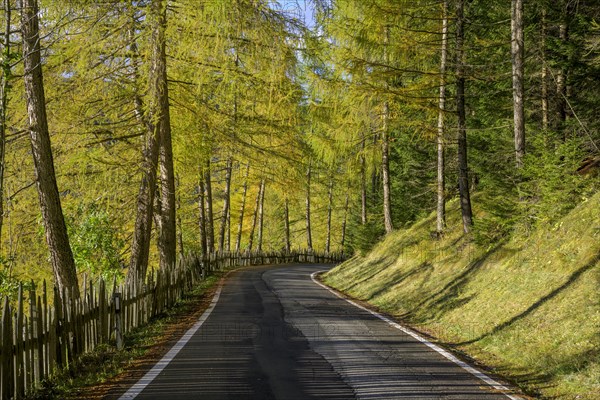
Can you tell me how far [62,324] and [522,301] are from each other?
7.77 metres

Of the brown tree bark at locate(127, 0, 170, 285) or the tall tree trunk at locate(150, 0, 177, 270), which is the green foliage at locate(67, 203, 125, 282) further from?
the brown tree bark at locate(127, 0, 170, 285)

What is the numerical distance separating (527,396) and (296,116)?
9198 millimetres

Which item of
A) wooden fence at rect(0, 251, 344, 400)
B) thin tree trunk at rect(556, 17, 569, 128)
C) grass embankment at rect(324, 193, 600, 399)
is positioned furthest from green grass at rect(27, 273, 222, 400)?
thin tree trunk at rect(556, 17, 569, 128)

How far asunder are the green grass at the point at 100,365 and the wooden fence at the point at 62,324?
4.4 inches

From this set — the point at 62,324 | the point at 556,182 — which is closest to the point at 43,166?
the point at 62,324

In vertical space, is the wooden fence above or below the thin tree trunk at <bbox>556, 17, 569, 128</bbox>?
below

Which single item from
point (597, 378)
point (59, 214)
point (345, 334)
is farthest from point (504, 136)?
point (59, 214)

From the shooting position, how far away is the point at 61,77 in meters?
12.2

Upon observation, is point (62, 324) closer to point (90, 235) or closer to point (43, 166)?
point (43, 166)

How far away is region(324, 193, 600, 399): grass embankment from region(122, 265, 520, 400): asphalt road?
0.98 m

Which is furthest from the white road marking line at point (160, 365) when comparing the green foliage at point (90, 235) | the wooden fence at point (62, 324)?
the green foliage at point (90, 235)

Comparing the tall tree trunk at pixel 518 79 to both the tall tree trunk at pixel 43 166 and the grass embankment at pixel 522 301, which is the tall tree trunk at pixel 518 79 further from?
the tall tree trunk at pixel 43 166

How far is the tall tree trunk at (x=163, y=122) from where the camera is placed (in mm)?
11109

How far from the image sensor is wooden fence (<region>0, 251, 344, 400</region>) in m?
5.76
